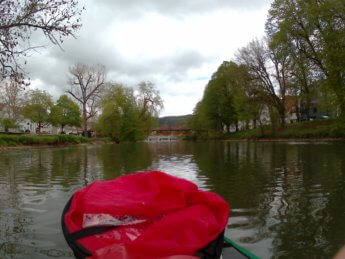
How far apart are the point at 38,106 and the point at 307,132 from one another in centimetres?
4454

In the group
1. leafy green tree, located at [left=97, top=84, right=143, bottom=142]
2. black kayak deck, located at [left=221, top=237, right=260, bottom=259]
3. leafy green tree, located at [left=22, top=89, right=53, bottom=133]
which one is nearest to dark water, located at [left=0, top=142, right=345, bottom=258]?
black kayak deck, located at [left=221, top=237, right=260, bottom=259]

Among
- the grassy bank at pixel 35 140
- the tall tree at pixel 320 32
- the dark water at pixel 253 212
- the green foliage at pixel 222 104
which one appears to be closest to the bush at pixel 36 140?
the grassy bank at pixel 35 140

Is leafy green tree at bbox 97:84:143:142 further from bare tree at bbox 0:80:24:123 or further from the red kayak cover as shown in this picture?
the red kayak cover

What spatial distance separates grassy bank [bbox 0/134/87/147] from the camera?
125 ft

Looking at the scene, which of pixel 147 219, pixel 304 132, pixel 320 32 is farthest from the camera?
pixel 304 132

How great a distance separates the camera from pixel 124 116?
64.9 metres

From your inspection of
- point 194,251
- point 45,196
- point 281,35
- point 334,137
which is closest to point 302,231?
point 194,251

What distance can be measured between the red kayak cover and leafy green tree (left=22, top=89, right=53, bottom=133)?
6261 cm

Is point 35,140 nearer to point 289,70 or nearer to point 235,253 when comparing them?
point 289,70

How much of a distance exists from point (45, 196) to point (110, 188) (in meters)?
6.51

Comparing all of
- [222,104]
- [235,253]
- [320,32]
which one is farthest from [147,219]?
[222,104]

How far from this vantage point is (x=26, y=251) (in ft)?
14.7

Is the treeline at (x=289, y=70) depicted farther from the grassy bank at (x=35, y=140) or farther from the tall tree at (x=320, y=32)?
the grassy bank at (x=35, y=140)

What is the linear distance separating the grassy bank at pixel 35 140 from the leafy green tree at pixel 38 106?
12849 mm
